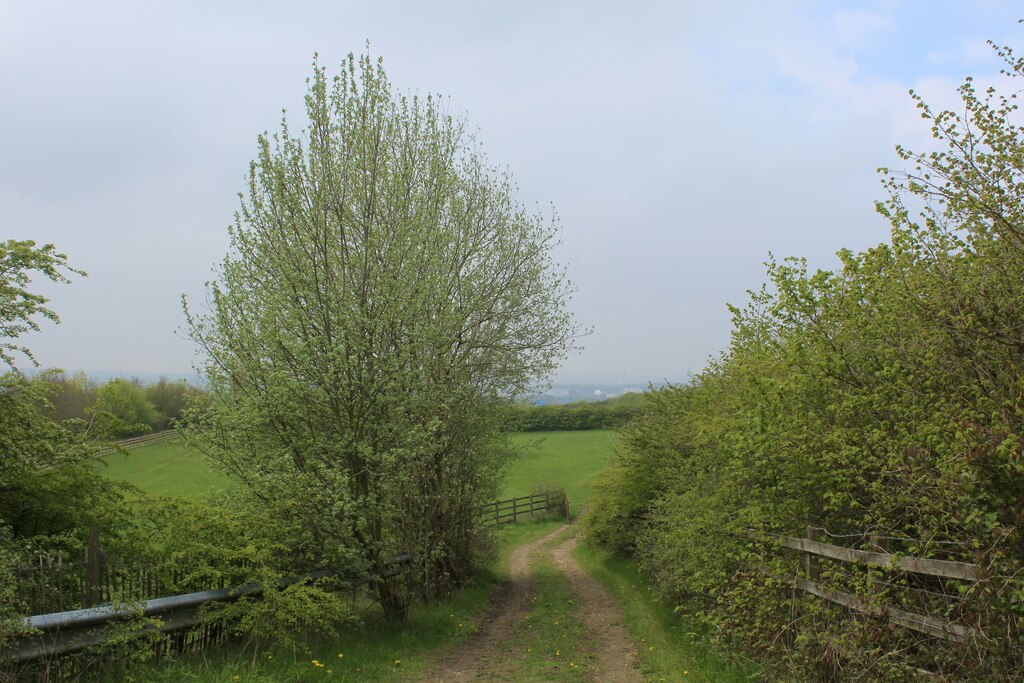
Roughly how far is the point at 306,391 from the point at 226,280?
2.61 m

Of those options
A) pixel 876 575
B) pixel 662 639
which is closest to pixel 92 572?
pixel 876 575

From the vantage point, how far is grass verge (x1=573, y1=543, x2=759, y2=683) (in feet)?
28.4

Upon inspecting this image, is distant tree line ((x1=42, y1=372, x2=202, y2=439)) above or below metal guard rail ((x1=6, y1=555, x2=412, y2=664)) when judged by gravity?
above

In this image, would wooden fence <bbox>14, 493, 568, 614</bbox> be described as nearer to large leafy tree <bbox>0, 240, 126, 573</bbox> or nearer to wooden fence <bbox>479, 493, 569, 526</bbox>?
large leafy tree <bbox>0, 240, 126, 573</bbox>

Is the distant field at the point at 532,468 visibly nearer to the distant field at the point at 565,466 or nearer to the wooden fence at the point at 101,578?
the distant field at the point at 565,466

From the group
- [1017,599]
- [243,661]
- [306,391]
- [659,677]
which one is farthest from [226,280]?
[1017,599]

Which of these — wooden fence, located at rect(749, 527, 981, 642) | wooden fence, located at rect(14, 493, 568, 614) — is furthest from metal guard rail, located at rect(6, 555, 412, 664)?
wooden fence, located at rect(749, 527, 981, 642)

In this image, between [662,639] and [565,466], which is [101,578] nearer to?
[662,639]

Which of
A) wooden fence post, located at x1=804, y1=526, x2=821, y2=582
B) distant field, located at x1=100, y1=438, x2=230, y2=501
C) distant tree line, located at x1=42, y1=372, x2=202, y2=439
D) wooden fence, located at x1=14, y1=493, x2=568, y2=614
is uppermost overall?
distant tree line, located at x1=42, y1=372, x2=202, y2=439

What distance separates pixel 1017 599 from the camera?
4559 millimetres

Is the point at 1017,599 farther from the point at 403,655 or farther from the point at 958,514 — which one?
the point at 403,655

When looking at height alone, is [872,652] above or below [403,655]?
above

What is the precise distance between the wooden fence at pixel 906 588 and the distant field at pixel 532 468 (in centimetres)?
1178

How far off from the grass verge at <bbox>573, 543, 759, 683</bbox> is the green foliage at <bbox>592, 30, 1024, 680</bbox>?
44 centimetres
